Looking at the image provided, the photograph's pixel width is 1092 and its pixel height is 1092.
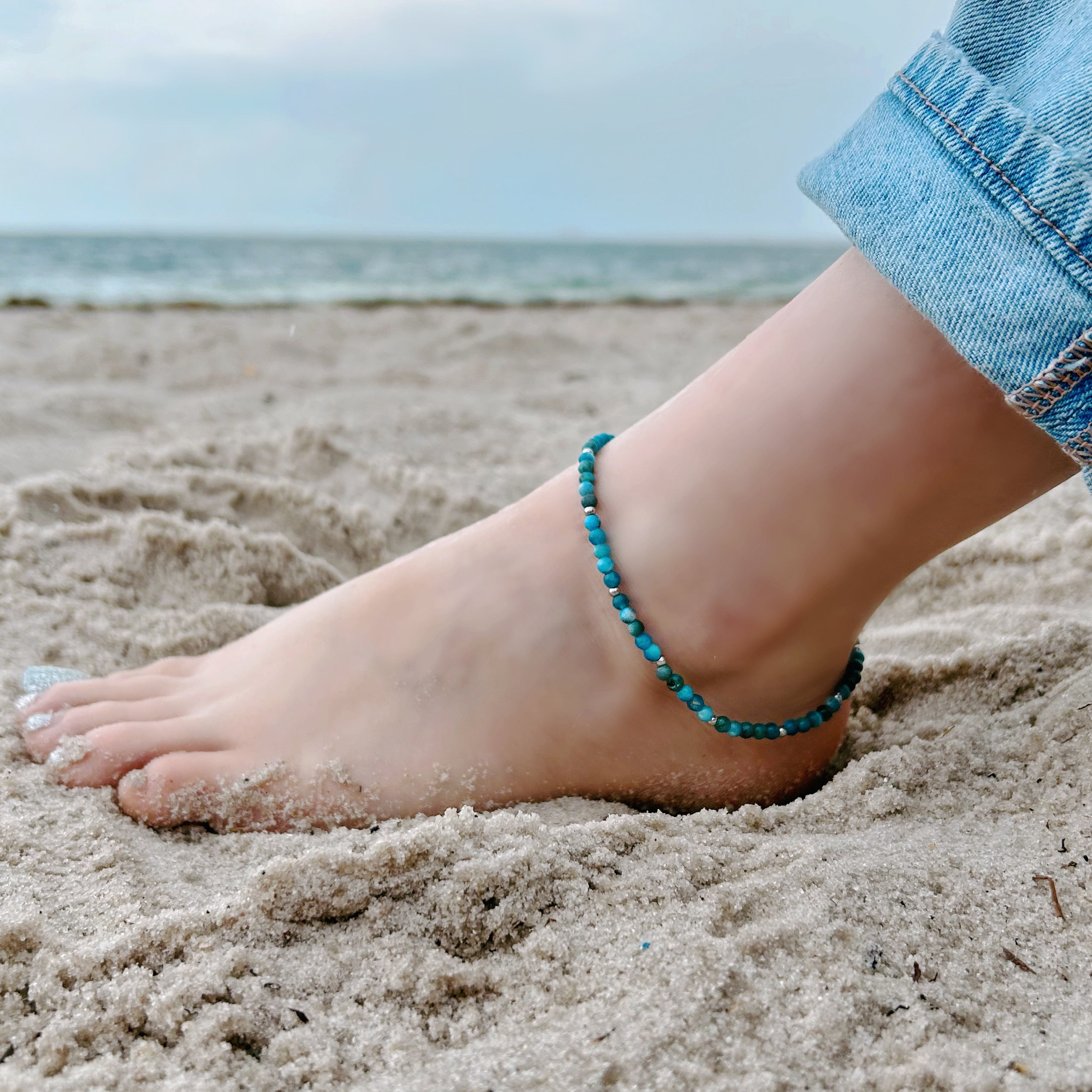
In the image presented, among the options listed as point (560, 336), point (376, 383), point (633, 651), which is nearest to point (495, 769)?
point (633, 651)

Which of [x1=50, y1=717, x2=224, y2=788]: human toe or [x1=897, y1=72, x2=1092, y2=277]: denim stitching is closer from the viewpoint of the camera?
[x1=897, y1=72, x2=1092, y2=277]: denim stitching

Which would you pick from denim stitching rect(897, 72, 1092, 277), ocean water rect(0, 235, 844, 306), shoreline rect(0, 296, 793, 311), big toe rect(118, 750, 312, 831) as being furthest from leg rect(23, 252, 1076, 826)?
ocean water rect(0, 235, 844, 306)

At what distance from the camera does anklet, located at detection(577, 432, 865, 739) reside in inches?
30.5

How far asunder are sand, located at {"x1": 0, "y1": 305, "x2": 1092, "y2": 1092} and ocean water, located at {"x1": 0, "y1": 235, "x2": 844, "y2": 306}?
3.85 metres

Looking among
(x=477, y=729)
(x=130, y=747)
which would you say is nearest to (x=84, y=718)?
(x=130, y=747)

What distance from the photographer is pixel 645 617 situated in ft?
2.54

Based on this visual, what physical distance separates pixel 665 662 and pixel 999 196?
44 centimetres

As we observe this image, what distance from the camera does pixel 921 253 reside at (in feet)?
1.77

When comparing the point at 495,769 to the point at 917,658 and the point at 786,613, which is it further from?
the point at 917,658

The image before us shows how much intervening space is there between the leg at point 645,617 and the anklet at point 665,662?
0.01 metres

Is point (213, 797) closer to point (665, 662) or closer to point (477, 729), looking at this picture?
point (477, 729)

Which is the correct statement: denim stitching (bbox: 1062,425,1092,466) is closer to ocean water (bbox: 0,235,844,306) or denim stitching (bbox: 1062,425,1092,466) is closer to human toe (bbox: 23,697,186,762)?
human toe (bbox: 23,697,186,762)

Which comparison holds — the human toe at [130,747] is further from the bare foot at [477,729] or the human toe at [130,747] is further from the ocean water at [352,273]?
the ocean water at [352,273]

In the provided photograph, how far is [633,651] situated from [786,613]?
0.47 feet
